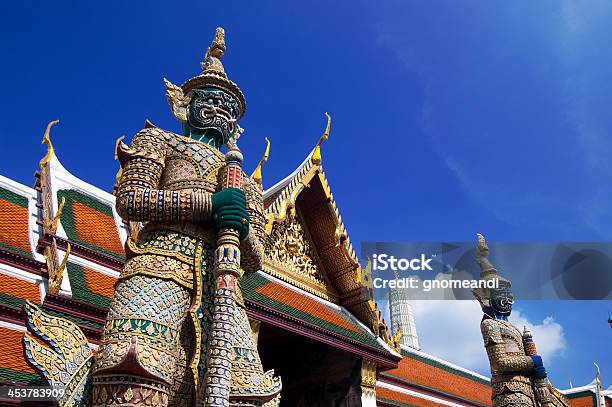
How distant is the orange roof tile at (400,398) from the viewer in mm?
10691

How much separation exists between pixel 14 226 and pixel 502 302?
7.47m

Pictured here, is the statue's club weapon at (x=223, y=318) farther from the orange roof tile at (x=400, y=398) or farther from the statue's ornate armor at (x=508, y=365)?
the orange roof tile at (x=400, y=398)

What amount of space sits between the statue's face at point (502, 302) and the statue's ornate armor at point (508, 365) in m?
0.47

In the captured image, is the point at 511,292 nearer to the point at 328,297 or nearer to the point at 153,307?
the point at 328,297

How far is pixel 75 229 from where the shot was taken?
25.8 feet

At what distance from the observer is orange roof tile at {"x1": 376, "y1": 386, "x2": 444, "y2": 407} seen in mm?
10691

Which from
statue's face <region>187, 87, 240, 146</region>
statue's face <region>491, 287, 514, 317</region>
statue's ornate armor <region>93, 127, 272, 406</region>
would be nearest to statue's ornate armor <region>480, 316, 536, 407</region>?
statue's face <region>491, 287, 514, 317</region>

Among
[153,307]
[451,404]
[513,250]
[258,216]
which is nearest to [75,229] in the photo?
[258,216]

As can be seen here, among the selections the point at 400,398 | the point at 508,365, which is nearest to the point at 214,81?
the point at 508,365

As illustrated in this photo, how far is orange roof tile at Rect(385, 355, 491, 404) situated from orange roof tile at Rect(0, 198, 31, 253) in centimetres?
788

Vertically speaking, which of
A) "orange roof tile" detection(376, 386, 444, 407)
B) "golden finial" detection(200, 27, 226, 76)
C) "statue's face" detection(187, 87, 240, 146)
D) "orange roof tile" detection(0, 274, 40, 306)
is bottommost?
"orange roof tile" detection(376, 386, 444, 407)

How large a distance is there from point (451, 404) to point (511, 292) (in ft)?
16.2

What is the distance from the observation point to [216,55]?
550cm

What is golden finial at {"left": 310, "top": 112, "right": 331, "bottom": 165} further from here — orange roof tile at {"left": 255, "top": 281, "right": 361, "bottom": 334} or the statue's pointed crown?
the statue's pointed crown
